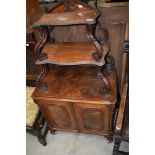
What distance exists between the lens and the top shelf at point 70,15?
1185 mm

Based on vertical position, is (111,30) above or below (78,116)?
→ above

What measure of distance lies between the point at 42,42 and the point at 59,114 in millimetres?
652

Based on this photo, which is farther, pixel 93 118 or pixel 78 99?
pixel 93 118

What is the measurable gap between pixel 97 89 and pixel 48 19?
0.61m

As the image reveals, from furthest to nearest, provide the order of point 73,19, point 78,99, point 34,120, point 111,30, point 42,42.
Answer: point 34,120
point 111,30
point 78,99
point 42,42
point 73,19

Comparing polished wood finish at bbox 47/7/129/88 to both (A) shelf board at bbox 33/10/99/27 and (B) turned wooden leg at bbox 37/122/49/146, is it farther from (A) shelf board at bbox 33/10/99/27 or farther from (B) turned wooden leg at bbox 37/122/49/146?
(B) turned wooden leg at bbox 37/122/49/146

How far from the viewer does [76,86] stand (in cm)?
160

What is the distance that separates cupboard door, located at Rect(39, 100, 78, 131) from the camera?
64.0 inches

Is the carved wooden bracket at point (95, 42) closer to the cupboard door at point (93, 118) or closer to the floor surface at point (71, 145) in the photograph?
the cupboard door at point (93, 118)

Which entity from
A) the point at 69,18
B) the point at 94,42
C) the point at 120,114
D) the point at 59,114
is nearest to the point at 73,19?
the point at 69,18

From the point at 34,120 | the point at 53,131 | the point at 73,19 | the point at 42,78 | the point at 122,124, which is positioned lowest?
the point at 53,131

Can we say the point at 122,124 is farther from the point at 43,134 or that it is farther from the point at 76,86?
the point at 43,134

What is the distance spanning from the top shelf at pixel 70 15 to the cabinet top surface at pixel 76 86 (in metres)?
0.55
